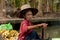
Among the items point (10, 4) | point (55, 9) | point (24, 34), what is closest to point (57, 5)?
point (55, 9)

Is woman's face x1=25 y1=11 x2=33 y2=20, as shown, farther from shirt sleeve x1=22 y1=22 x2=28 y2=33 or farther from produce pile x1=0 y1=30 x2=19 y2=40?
produce pile x1=0 y1=30 x2=19 y2=40

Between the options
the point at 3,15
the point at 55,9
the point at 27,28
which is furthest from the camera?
the point at 55,9

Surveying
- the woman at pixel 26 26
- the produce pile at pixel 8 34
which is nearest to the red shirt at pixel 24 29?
the woman at pixel 26 26

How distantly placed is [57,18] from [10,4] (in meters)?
1.80

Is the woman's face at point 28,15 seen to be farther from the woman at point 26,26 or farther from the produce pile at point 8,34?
the produce pile at point 8,34

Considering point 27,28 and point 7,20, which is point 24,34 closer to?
point 27,28

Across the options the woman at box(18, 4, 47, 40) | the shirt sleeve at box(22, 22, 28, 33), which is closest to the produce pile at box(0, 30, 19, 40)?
the woman at box(18, 4, 47, 40)

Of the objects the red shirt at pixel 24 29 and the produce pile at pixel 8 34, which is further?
the produce pile at pixel 8 34

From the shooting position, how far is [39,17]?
1010cm

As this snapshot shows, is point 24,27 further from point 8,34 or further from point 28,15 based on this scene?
point 8,34

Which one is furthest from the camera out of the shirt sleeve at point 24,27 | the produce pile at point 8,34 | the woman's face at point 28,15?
the produce pile at point 8,34

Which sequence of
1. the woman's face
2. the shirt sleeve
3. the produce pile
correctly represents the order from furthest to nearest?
the produce pile < the woman's face < the shirt sleeve

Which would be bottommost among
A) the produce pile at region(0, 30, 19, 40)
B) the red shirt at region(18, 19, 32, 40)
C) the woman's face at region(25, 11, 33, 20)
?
the produce pile at region(0, 30, 19, 40)

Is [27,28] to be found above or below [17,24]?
above
